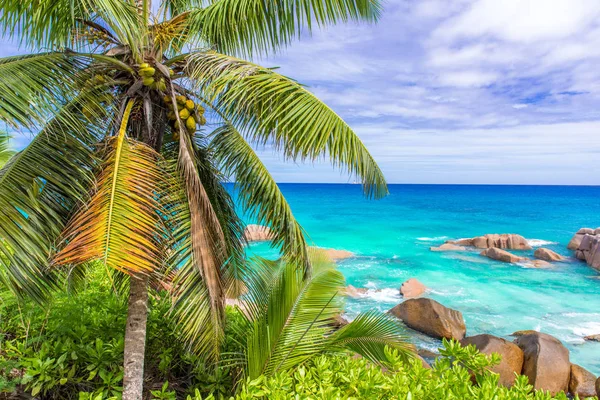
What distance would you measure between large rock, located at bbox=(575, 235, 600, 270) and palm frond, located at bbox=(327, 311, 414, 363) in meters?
21.8

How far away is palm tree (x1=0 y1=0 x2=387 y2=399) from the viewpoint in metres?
3.09

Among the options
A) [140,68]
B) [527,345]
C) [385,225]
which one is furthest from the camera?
[385,225]

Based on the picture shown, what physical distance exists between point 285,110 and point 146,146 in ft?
4.65

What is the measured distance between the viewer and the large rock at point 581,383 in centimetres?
796

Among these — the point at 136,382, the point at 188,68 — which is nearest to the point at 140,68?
the point at 188,68

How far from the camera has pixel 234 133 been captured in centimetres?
452

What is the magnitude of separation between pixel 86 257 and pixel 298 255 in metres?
2.33

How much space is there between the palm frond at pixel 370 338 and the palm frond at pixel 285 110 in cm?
173

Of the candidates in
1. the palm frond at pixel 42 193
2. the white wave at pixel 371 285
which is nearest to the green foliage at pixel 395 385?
the palm frond at pixel 42 193

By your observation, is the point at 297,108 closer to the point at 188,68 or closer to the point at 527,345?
the point at 188,68

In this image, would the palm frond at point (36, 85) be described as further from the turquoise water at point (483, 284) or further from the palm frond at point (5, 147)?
the turquoise water at point (483, 284)

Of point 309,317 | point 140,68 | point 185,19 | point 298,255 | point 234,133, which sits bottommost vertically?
point 309,317

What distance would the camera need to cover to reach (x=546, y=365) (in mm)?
7992

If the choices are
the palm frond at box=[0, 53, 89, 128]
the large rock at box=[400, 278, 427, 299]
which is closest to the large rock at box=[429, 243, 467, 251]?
the large rock at box=[400, 278, 427, 299]
